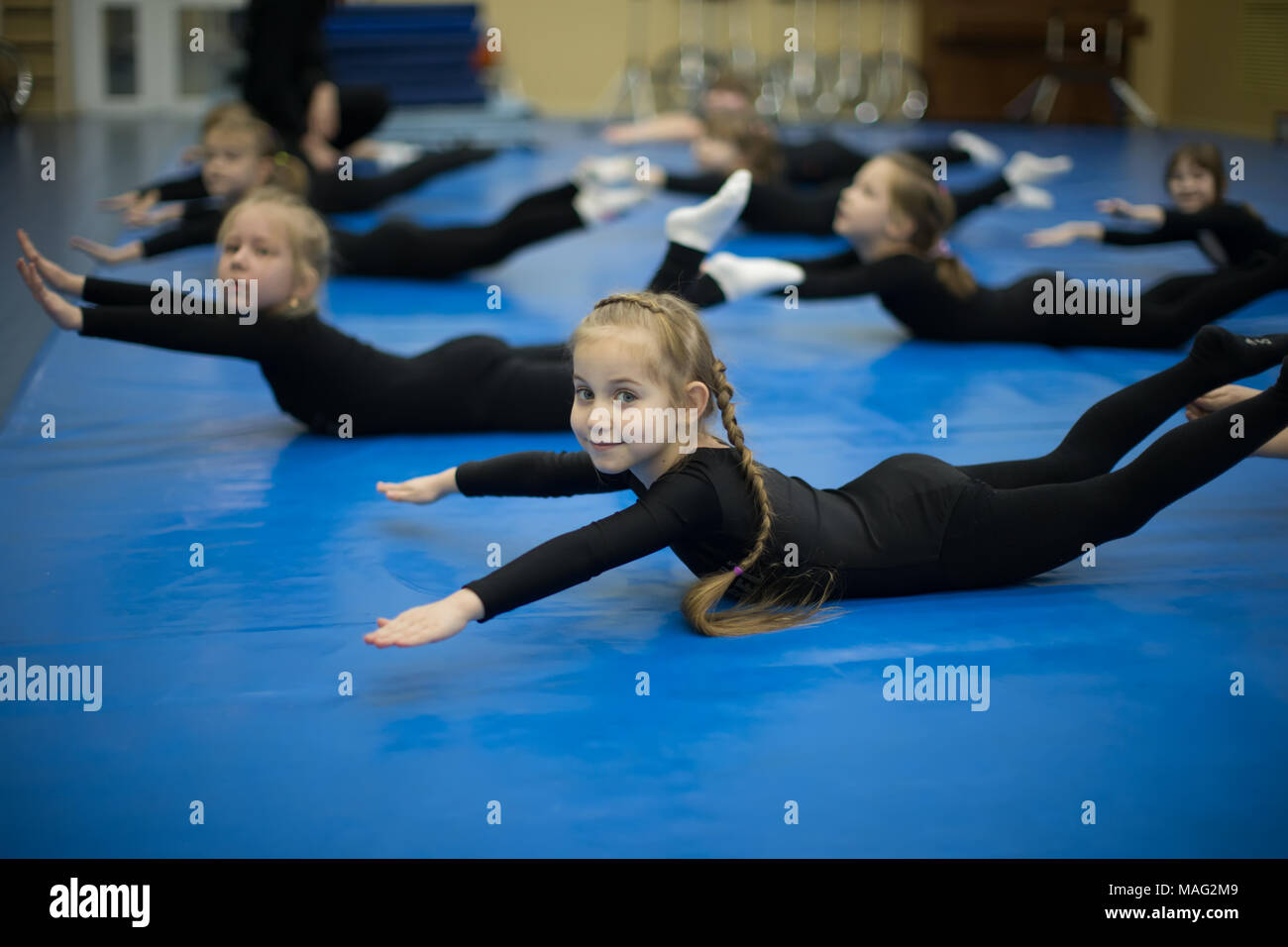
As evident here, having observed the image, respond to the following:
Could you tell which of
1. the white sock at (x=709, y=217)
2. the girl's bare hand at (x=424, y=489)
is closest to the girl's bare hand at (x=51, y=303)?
the girl's bare hand at (x=424, y=489)

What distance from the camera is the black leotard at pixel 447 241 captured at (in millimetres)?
4598

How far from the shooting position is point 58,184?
6090 mm

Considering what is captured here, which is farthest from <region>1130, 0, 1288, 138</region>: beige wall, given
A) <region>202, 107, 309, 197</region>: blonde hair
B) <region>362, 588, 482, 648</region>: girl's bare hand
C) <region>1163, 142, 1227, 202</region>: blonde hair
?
<region>362, 588, 482, 648</region>: girl's bare hand

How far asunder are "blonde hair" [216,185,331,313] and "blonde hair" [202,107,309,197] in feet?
4.76

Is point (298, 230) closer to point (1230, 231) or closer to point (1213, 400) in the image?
point (1213, 400)

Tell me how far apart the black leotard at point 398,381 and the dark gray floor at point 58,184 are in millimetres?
788

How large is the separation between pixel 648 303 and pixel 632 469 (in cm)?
29

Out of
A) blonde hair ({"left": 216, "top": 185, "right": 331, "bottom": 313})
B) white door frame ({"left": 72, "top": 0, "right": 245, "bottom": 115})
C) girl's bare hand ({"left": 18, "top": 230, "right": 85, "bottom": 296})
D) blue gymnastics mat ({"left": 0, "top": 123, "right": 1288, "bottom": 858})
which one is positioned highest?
white door frame ({"left": 72, "top": 0, "right": 245, "bottom": 115})

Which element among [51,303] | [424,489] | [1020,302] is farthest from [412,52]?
[424,489]

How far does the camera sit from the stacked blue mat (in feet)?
29.5

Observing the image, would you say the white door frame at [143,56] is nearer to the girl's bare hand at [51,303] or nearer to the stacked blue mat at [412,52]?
the stacked blue mat at [412,52]

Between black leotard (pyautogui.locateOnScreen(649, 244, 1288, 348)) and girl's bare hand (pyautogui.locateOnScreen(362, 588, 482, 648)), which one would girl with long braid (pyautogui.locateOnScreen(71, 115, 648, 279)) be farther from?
girl's bare hand (pyautogui.locateOnScreen(362, 588, 482, 648))

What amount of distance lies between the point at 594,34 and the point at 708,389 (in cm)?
1028

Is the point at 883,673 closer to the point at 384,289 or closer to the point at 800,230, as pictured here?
the point at 384,289
